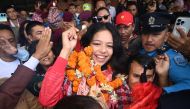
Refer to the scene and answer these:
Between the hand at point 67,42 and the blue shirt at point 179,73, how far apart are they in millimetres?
754

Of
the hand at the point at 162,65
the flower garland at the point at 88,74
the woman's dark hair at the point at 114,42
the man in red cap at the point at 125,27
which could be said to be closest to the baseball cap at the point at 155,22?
the woman's dark hair at the point at 114,42

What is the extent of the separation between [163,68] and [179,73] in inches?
4.7

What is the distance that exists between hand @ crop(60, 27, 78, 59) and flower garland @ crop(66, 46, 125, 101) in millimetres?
275

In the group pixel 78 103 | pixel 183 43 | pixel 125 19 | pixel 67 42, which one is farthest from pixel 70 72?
pixel 125 19

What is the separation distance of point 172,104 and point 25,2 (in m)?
11.1

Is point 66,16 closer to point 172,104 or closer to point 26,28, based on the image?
point 26,28

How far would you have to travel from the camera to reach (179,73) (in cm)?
221

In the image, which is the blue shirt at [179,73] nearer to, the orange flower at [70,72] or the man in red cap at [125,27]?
the orange flower at [70,72]

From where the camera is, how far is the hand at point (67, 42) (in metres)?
2.42

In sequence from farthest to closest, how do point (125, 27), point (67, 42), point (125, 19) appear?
1. point (125, 19)
2. point (125, 27)
3. point (67, 42)

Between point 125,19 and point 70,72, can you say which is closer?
point 70,72

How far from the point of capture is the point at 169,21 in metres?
3.15

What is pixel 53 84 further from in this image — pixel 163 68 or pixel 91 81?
pixel 163 68

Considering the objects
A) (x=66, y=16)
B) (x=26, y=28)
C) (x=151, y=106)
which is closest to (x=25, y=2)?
(x=66, y=16)
